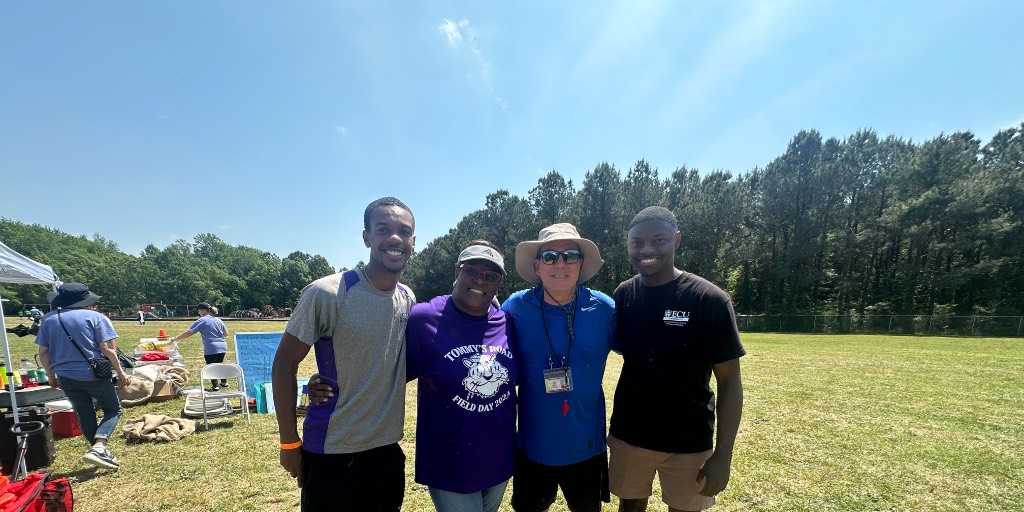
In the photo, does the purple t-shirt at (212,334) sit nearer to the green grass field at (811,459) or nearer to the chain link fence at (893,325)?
the green grass field at (811,459)

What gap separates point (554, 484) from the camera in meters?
2.64

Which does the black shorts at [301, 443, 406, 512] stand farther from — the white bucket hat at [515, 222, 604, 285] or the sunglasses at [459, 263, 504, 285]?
the white bucket hat at [515, 222, 604, 285]

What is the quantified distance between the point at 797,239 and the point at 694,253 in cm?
976

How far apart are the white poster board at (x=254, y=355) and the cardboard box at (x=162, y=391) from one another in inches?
83.5

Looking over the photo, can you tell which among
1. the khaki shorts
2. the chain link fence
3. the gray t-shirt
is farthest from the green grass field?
the chain link fence

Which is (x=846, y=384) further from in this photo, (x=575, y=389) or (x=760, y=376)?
(x=575, y=389)

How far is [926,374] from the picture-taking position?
11023mm

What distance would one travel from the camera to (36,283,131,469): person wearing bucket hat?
5020mm

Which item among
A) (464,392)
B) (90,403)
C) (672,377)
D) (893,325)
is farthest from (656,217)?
(893,325)

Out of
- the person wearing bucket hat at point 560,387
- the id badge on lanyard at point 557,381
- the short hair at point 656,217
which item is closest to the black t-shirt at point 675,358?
the person wearing bucket hat at point 560,387

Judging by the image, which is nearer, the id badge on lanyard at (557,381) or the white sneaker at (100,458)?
the id badge on lanyard at (557,381)

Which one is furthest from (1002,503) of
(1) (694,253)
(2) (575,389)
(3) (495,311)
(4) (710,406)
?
(1) (694,253)

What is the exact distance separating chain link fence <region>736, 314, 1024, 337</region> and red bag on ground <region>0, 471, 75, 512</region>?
939 inches

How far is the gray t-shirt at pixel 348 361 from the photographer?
2205 millimetres
